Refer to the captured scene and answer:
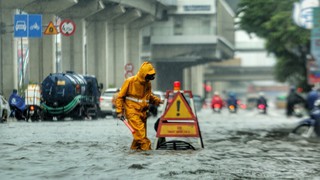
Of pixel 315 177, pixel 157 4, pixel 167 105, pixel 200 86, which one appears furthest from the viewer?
pixel 200 86

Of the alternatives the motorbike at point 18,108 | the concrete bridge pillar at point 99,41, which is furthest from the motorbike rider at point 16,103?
the concrete bridge pillar at point 99,41

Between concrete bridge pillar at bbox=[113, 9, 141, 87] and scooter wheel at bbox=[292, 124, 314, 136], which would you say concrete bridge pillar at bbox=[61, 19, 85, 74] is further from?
scooter wheel at bbox=[292, 124, 314, 136]

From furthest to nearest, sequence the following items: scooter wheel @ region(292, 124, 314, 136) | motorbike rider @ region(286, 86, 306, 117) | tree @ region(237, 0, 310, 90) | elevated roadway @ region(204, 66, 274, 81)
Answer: elevated roadway @ region(204, 66, 274, 81)
tree @ region(237, 0, 310, 90)
motorbike rider @ region(286, 86, 306, 117)
scooter wheel @ region(292, 124, 314, 136)

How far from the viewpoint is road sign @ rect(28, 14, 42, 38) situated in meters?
44.0

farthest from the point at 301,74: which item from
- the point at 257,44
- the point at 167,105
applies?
the point at 257,44

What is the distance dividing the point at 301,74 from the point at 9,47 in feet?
72.5

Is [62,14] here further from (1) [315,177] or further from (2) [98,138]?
(1) [315,177]

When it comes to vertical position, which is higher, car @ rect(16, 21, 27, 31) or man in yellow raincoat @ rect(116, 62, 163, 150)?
car @ rect(16, 21, 27, 31)

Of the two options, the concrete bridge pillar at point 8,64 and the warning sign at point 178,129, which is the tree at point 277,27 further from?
the warning sign at point 178,129

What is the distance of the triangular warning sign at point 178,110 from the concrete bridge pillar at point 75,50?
46509 mm

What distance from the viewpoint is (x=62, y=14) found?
6006cm

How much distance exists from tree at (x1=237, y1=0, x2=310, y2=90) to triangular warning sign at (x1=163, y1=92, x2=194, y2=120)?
3160 cm

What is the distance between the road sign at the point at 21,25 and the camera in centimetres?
4378

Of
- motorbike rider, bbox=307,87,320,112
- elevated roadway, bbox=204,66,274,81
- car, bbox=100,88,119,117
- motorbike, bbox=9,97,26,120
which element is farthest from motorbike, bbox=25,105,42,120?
elevated roadway, bbox=204,66,274,81
